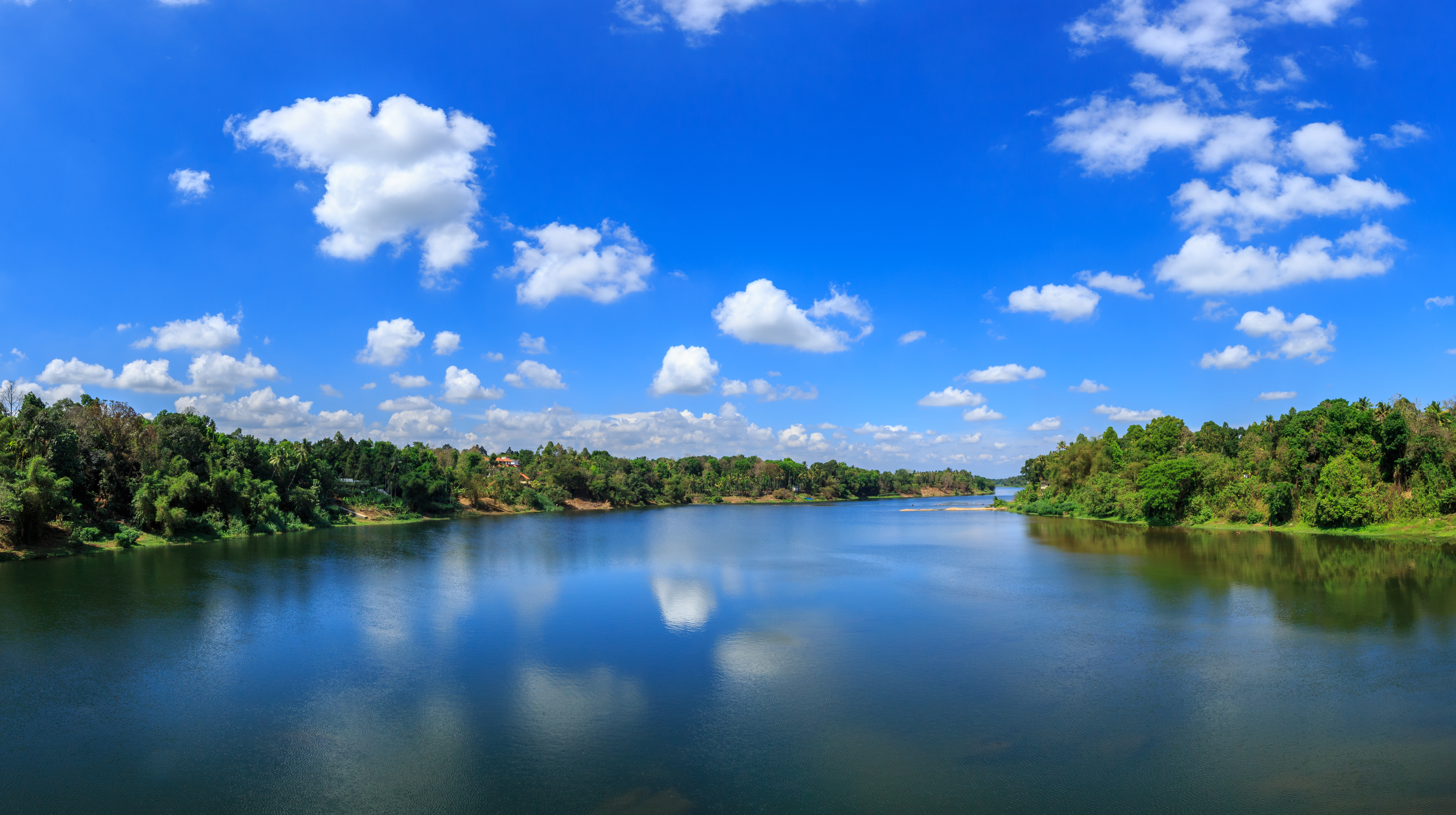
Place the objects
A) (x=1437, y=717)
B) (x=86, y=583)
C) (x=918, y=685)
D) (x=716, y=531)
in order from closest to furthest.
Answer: (x=1437, y=717) < (x=918, y=685) < (x=86, y=583) < (x=716, y=531)

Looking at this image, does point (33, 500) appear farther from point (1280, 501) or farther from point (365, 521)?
point (1280, 501)

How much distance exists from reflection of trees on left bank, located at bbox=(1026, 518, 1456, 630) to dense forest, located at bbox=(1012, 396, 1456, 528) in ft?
11.7

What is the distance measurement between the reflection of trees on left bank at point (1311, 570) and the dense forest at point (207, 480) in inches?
2465

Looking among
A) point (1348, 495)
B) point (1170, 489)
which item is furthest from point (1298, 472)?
point (1170, 489)

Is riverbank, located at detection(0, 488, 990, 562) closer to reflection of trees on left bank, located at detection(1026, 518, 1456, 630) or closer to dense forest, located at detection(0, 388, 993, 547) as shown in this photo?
dense forest, located at detection(0, 388, 993, 547)

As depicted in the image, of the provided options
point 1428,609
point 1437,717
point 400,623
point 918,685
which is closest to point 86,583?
point 400,623

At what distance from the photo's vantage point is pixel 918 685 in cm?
1792

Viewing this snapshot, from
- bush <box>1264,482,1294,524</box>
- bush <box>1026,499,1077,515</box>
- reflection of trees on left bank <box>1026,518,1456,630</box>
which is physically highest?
bush <box>1264,482,1294,524</box>

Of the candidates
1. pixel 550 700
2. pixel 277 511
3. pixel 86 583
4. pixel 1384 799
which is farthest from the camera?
pixel 277 511

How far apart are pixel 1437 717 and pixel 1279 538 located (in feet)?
150

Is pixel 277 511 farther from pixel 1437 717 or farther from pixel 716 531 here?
pixel 1437 717

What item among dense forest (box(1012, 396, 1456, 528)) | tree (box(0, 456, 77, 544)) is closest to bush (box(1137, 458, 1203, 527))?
dense forest (box(1012, 396, 1456, 528))

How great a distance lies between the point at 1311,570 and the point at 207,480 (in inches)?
2992

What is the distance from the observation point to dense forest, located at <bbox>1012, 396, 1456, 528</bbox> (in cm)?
5088
